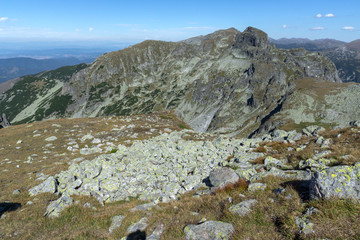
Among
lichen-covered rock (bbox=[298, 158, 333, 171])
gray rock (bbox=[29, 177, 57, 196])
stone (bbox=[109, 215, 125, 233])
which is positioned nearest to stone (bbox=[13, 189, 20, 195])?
gray rock (bbox=[29, 177, 57, 196])

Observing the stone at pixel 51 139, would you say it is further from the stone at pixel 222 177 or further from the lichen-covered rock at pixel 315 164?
the lichen-covered rock at pixel 315 164

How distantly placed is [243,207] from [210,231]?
90.8 inches

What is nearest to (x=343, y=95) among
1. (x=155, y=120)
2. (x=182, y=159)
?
(x=155, y=120)

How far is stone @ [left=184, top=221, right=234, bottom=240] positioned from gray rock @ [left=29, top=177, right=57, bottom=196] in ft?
52.7

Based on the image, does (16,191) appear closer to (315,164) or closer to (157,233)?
(157,233)

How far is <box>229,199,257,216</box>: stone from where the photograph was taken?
902 cm

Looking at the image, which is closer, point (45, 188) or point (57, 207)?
point (57, 207)

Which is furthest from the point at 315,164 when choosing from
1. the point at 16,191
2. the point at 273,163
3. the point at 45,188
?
the point at 16,191

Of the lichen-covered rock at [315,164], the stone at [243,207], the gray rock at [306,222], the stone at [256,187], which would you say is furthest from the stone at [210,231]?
the lichen-covered rock at [315,164]

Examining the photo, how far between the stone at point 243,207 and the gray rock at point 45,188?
17.3 meters

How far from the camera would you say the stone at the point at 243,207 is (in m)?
9.02

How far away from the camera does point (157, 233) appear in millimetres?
8820

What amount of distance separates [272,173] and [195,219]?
7.05m

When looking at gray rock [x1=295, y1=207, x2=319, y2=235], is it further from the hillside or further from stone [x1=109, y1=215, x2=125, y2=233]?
stone [x1=109, y1=215, x2=125, y2=233]
